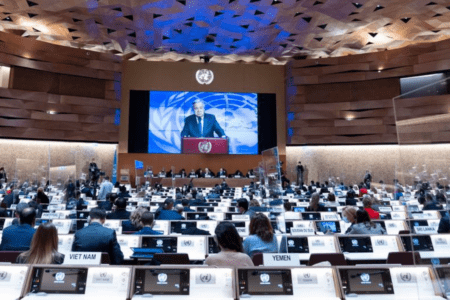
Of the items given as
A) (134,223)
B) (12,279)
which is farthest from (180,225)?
(12,279)

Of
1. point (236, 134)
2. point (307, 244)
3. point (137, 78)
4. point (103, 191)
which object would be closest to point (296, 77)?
point (236, 134)

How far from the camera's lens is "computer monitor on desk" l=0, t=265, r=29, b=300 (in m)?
2.56

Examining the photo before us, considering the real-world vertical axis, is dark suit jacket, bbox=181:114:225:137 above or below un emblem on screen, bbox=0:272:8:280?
above

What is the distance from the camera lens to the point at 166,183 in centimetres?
1909

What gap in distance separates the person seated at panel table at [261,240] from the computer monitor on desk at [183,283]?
129 cm

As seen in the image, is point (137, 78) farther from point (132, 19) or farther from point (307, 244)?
point (307, 244)

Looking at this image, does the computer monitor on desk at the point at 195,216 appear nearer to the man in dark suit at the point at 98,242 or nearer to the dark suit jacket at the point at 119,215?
the dark suit jacket at the point at 119,215

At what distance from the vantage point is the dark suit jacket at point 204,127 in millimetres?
22141

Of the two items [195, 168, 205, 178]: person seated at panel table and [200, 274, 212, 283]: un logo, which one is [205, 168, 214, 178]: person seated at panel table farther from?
[200, 274, 212, 283]: un logo

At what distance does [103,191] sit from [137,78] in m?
12.2

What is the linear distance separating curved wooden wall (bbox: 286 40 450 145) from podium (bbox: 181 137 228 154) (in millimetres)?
4281

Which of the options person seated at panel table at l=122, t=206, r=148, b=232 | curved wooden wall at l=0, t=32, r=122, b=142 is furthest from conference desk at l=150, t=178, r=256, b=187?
person seated at panel table at l=122, t=206, r=148, b=232

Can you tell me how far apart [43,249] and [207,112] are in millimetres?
19581

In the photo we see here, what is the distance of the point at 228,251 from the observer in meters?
3.16
